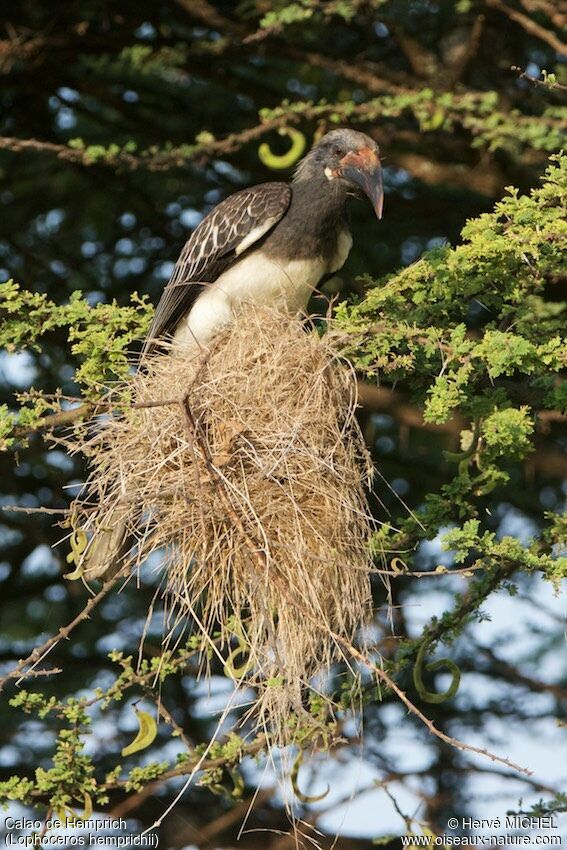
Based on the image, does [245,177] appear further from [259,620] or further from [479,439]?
[259,620]

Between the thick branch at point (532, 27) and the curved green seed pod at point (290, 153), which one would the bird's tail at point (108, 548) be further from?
the thick branch at point (532, 27)

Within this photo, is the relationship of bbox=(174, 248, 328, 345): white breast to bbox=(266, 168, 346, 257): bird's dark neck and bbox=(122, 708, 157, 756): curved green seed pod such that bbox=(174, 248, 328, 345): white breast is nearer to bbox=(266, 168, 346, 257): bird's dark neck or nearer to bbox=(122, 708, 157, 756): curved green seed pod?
bbox=(266, 168, 346, 257): bird's dark neck

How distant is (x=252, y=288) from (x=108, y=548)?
1.16 metres

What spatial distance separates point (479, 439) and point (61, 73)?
3457 mm

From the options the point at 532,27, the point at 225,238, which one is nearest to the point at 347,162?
the point at 225,238

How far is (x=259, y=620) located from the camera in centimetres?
362

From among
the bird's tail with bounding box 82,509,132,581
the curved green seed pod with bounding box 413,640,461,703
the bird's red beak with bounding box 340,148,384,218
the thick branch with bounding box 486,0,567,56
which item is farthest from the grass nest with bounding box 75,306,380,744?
the thick branch with bounding box 486,0,567,56

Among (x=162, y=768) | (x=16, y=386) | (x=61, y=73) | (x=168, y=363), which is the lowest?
(x=16, y=386)

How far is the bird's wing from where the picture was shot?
470cm

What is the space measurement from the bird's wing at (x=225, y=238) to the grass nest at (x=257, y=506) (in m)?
0.88

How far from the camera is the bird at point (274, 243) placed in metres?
4.61

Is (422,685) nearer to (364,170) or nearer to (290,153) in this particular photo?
(364,170)

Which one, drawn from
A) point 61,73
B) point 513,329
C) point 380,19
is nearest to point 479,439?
point 513,329

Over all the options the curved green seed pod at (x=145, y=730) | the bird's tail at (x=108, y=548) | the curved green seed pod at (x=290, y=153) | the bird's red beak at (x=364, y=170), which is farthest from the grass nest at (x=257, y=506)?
the curved green seed pod at (x=290, y=153)
